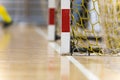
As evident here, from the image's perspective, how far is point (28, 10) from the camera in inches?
567

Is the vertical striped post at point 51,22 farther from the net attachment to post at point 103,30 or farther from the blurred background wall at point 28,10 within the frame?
the blurred background wall at point 28,10

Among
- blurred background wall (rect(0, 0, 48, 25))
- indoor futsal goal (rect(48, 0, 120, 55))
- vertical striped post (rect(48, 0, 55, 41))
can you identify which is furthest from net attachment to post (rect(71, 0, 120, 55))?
blurred background wall (rect(0, 0, 48, 25))

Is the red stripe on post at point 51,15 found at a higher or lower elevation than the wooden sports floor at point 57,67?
higher

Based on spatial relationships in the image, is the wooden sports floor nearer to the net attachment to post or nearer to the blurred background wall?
the net attachment to post

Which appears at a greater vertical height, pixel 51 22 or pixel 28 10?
pixel 28 10

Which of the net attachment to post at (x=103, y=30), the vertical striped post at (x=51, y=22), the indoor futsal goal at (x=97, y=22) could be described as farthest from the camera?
the vertical striped post at (x=51, y=22)

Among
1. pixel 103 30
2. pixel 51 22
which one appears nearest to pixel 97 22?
pixel 103 30

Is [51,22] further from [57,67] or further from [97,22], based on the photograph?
[57,67]

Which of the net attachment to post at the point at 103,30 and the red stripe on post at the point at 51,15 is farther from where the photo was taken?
the red stripe on post at the point at 51,15

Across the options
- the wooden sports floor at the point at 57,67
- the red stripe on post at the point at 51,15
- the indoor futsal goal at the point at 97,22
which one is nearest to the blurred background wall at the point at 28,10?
the red stripe on post at the point at 51,15

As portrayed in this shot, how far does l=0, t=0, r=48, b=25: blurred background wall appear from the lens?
14.3 m

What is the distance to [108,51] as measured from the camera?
13.8ft

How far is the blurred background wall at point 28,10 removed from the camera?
561 inches

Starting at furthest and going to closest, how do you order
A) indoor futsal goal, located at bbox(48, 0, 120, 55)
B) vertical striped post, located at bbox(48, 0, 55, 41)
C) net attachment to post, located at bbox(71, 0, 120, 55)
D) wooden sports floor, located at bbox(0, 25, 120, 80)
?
vertical striped post, located at bbox(48, 0, 55, 41) → net attachment to post, located at bbox(71, 0, 120, 55) → indoor futsal goal, located at bbox(48, 0, 120, 55) → wooden sports floor, located at bbox(0, 25, 120, 80)
